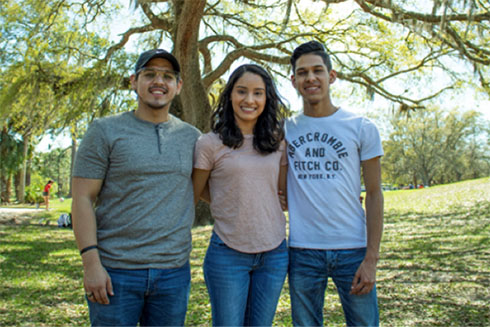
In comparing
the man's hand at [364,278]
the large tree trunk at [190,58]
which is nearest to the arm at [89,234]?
the man's hand at [364,278]

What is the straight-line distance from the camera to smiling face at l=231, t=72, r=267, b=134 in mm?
2349

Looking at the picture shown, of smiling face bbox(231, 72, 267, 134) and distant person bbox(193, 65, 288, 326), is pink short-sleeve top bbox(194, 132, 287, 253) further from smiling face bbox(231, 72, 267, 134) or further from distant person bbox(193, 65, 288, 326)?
smiling face bbox(231, 72, 267, 134)

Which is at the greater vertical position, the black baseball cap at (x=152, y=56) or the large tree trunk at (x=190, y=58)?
the large tree trunk at (x=190, y=58)

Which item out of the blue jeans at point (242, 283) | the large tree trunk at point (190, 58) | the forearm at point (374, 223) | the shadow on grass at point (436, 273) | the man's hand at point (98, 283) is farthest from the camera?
the large tree trunk at point (190, 58)

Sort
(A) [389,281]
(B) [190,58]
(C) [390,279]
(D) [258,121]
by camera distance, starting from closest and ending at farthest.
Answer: (D) [258,121] < (A) [389,281] < (C) [390,279] < (B) [190,58]

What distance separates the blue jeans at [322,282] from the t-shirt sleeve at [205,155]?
718 mm

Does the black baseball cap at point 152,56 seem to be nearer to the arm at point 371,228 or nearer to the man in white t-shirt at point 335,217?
the man in white t-shirt at point 335,217

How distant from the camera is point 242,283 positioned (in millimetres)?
2162

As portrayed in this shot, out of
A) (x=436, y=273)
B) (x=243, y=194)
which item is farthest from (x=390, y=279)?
(x=243, y=194)

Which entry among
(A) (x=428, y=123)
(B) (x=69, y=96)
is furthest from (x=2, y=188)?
(A) (x=428, y=123)

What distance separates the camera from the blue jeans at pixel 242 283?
7.00 feet

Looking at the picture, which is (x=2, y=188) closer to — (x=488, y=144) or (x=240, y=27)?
(x=240, y=27)

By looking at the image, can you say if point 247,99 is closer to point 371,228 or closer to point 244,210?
point 244,210

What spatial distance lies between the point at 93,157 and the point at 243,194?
80 centimetres
